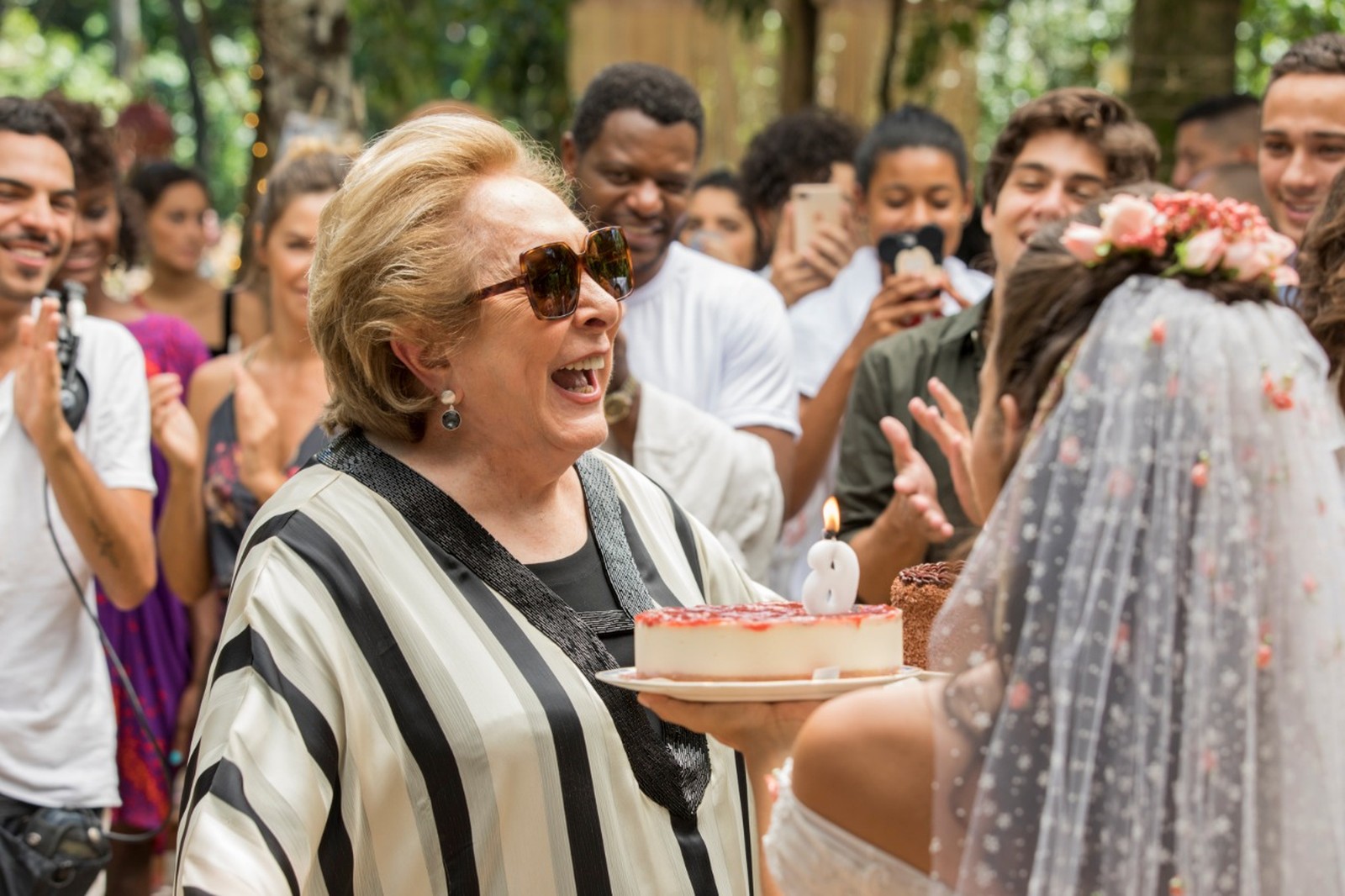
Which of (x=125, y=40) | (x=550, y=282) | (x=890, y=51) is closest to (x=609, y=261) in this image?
(x=550, y=282)

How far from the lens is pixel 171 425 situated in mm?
4957

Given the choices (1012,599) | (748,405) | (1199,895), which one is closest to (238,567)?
(1012,599)

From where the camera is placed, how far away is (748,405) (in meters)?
5.20

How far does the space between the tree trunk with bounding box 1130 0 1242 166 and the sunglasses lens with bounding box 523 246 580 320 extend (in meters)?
5.10

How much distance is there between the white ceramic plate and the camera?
2420 millimetres

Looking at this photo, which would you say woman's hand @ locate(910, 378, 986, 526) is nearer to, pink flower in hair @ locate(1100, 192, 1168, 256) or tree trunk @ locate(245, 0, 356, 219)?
pink flower in hair @ locate(1100, 192, 1168, 256)

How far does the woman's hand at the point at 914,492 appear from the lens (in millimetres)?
4027

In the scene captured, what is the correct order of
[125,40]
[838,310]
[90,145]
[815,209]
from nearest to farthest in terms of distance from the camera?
[90,145] < [838,310] < [815,209] < [125,40]

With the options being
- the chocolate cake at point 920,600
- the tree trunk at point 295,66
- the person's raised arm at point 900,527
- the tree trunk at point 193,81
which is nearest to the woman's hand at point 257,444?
the person's raised arm at point 900,527

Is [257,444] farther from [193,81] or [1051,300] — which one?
[193,81]

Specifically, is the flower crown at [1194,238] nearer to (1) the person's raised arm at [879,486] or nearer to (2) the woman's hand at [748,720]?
(2) the woman's hand at [748,720]

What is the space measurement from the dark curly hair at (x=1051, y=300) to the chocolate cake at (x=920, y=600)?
85cm

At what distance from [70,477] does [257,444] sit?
2.34 feet

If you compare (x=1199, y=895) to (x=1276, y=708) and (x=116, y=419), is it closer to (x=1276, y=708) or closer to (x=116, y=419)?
(x=1276, y=708)
